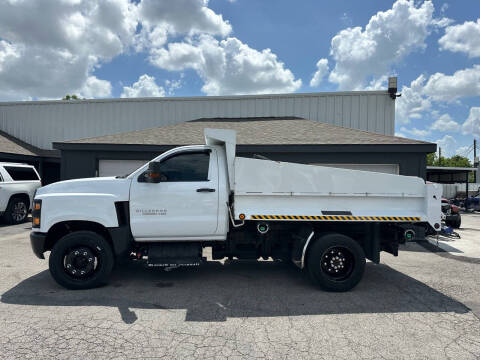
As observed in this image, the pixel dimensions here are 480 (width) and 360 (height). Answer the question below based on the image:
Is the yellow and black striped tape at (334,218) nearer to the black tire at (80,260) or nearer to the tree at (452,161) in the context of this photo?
the black tire at (80,260)

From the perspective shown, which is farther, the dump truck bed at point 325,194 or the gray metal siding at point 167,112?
the gray metal siding at point 167,112

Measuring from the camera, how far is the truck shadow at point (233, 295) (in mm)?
4102

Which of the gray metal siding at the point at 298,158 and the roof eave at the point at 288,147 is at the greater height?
the roof eave at the point at 288,147

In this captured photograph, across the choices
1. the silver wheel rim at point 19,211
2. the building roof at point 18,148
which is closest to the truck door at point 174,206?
the silver wheel rim at point 19,211

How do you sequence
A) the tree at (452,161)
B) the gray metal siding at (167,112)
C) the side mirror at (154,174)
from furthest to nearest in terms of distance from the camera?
the tree at (452,161) → the gray metal siding at (167,112) → the side mirror at (154,174)

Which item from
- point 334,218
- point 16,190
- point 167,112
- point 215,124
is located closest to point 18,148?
point 16,190

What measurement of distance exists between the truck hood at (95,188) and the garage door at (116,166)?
220 inches

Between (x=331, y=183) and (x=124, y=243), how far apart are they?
3401 mm

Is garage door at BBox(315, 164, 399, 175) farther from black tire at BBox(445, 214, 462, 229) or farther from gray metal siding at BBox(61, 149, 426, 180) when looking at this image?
black tire at BBox(445, 214, 462, 229)

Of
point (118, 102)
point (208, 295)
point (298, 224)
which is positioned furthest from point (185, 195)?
point (118, 102)

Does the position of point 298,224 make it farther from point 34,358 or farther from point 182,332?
point 34,358

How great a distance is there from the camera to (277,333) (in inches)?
136

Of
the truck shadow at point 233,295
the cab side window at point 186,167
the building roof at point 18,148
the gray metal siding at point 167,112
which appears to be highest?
the gray metal siding at point 167,112

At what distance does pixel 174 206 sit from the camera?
4.73 metres
